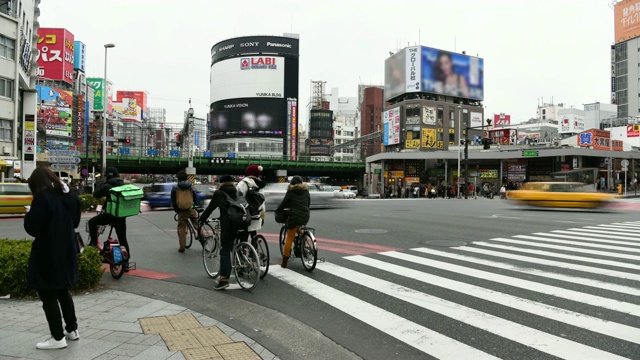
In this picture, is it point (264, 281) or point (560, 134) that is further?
point (560, 134)

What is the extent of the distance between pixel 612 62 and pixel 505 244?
120 meters

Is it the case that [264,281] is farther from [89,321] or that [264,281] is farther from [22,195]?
[22,195]

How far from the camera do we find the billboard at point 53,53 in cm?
7262

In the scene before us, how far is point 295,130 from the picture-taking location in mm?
110750

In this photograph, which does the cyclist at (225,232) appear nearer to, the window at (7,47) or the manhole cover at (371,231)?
the manhole cover at (371,231)

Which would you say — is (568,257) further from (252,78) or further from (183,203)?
(252,78)

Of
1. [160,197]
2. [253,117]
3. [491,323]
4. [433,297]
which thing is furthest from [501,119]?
[491,323]

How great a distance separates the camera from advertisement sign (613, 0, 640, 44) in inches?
3925

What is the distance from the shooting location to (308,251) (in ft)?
24.7

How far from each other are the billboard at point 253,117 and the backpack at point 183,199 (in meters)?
101

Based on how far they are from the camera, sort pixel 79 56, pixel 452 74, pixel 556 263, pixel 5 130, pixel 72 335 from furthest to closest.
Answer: pixel 79 56 < pixel 452 74 < pixel 5 130 < pixel 556 263 < pixel 72 335

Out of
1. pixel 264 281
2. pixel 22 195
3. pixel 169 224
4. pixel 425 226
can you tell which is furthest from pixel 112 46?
pixel 264 281

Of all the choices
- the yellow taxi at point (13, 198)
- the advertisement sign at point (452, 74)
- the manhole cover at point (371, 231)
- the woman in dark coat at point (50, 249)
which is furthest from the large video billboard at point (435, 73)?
the woman in dark coat at point (50, 249)

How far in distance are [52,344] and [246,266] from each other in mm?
2715
